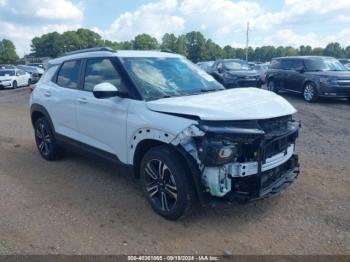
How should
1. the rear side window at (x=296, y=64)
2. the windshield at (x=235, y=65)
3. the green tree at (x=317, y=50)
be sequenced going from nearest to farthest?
the rear side window at (x=296, y=64) → the windshield at (x=235, y=65) → the green tree at (x=317, y=50)

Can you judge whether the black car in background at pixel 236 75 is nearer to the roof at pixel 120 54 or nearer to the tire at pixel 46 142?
the tire at pixel 46 142

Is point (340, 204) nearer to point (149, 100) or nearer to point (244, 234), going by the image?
point (244, 234)

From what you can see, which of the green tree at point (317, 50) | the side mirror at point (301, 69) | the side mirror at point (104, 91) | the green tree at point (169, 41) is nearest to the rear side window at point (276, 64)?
the side mirror at point (301, 69)

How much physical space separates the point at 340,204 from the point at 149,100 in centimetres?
260

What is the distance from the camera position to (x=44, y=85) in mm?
6043

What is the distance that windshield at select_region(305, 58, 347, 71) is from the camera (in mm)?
13328

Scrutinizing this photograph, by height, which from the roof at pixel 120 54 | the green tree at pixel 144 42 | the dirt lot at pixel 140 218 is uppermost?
the green tree at pixel 144 42

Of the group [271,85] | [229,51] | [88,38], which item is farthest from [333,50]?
[271,85]

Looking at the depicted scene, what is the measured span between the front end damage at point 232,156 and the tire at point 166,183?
18 cm

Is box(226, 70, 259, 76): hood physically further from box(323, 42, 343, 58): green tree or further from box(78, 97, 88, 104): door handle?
box(323, 42, 343, 58): green tree

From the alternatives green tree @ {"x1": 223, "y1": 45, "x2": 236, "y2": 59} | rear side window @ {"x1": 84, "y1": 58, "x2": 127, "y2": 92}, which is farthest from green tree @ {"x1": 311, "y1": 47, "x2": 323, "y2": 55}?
rear side window @ {"x1": 84, "y1": 58, "x2": 127, "y2": 92}

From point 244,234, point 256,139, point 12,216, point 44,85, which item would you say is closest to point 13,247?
point 12,216

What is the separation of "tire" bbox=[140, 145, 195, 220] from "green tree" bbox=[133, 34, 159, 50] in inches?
3220

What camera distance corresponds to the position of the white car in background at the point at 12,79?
1011 inches
